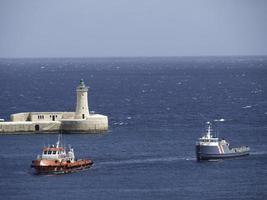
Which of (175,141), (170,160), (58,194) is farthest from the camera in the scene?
(175,141)

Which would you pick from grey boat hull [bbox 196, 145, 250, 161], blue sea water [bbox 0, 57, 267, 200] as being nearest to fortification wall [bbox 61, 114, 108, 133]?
blue sea water [bbox 0, 57, 267, 200]

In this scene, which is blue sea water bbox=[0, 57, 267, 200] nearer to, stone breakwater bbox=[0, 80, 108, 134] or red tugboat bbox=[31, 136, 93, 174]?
red tugboat bbox=[31, 136, 93, 174]

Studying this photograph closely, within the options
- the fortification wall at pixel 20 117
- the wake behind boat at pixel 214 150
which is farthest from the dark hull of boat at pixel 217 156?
the fortification wall at pixel 20 117

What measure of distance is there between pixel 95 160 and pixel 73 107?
213 ft

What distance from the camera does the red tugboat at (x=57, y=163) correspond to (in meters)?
108

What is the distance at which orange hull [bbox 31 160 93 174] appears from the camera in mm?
107688

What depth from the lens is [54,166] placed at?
108375 millimetres

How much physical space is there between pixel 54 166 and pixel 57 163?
0.44 metres

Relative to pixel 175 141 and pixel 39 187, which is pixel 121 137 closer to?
pixel 175 141

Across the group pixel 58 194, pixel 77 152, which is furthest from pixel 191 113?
pixel 58 194

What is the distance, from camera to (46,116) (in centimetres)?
14200

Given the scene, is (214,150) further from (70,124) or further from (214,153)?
(70,124)

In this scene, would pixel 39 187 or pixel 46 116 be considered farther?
pixel 46 116

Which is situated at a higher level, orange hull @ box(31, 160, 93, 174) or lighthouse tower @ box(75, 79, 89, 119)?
lighthouse tower @ box(75, 79, 89, 119)
